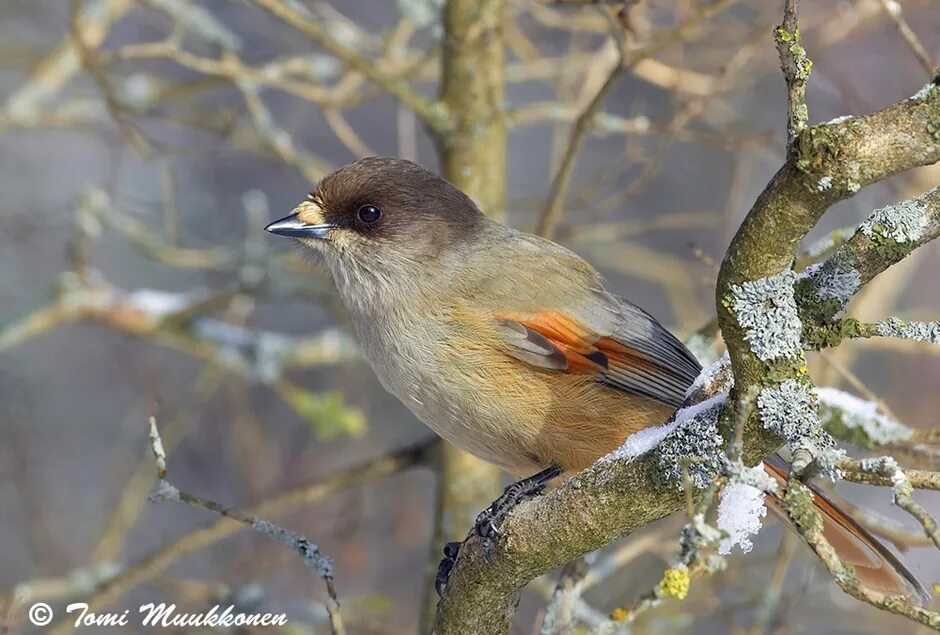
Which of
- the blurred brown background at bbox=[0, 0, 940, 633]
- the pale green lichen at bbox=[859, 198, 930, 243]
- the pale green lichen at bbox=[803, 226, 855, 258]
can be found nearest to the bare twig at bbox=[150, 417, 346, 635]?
the blurred brown background at bbox=[0, 0, 940, 633]

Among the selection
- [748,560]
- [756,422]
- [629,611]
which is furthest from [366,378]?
[756,422]

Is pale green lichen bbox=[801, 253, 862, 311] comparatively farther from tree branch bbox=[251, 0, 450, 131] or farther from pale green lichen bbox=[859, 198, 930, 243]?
tree branch bbox=[251, 0, 450, 131]

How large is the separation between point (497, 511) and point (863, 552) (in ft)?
3.93

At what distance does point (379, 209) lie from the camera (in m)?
3.99

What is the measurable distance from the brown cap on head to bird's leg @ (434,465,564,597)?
0.96 m

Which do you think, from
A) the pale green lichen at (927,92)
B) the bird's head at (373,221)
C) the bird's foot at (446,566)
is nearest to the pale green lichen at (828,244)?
the bird's head at (373,221)

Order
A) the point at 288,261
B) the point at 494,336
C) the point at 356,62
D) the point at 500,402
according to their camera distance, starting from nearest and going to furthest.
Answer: the point at 500,402 < the point at 494,336 < the point at 356,62 < the point at 288,261

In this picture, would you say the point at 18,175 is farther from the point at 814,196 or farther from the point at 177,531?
the point at 814,196

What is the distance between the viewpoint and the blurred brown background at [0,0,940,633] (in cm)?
510

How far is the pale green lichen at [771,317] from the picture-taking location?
6.72 feet

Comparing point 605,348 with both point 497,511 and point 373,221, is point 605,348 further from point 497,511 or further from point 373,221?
point 373,221

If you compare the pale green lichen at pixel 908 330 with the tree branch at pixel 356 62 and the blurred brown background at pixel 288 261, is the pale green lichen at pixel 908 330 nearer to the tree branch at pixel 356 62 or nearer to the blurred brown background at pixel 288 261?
the blurred brown background at pixel 288 261

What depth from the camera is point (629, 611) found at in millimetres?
3107

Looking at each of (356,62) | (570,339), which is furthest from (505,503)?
(356,62)
